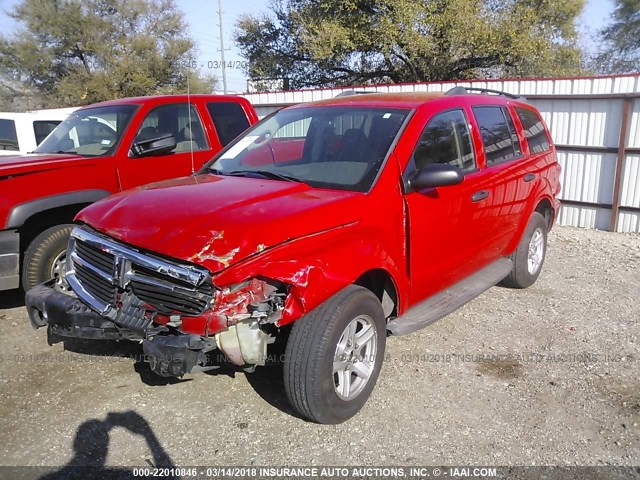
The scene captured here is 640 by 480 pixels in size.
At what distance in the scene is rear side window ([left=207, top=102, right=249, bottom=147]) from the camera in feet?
20.5

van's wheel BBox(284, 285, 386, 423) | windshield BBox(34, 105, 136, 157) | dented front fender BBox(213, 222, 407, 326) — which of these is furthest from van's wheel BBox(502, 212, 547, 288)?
windshield BBox(34, 105, 136, 157)

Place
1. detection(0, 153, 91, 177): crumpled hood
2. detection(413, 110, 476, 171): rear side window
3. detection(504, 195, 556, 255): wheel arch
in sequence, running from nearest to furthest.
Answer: detection(413, 110, 476, 171): rear side window, detection(0, 153, 91, 177): crumpled hood, detection(504, 195, 556, 255): wheel arch

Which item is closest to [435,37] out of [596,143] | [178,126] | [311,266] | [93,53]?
[596,143]

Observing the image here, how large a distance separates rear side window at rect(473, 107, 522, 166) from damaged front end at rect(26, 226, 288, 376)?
8.75 feet

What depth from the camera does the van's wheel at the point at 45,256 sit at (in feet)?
15.1

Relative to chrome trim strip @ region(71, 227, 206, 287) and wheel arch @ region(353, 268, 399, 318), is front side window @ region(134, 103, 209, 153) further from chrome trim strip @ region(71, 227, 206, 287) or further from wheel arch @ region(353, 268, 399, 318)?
wheel arch @ region(353, 268, 399, 318)

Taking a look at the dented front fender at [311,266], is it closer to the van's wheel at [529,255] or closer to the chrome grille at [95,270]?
the chrome grille at [95,270]

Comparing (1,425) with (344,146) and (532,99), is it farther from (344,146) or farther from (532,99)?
(532,99)

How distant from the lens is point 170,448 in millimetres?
3035

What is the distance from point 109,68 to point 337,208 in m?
32.0

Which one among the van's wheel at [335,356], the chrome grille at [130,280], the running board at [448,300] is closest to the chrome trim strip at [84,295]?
the chrome grille at [130,280]

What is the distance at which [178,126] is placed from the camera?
595cm

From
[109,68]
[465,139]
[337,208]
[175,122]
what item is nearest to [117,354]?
[337,208]

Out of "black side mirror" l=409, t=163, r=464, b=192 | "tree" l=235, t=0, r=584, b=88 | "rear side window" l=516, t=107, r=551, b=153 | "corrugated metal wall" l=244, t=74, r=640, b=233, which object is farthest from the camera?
"tree" l=235, t=0, r=584, b=88
